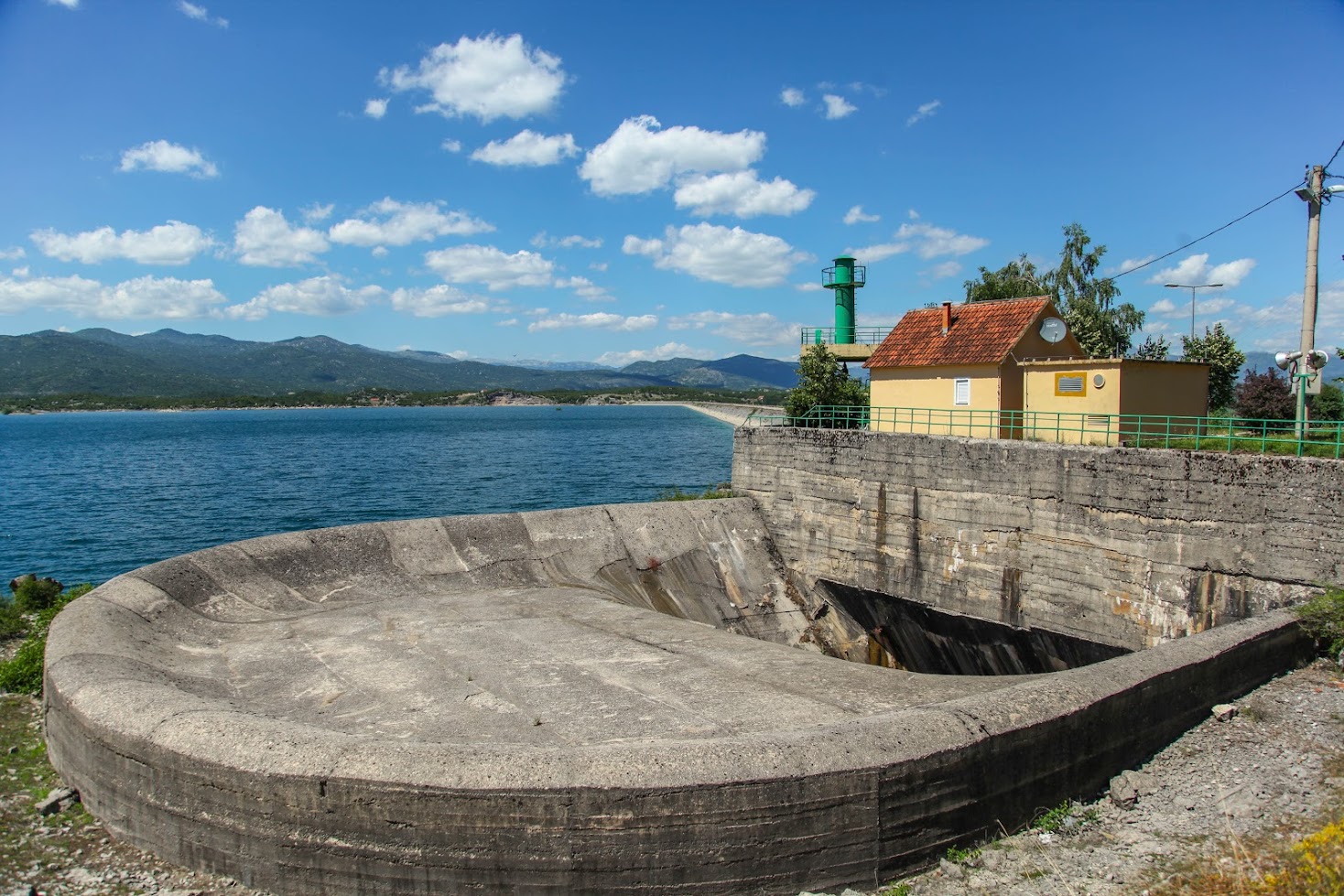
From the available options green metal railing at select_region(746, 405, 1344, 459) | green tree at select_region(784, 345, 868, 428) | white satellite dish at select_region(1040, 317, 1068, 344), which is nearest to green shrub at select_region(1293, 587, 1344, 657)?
green metal railing at select_region(746, 405, 1344, 459)

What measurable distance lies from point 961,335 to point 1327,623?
12521mm

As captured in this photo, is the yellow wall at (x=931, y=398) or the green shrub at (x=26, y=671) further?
the yellow wall at (x=931, y=398)

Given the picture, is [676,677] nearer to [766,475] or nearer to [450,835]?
[450,835]

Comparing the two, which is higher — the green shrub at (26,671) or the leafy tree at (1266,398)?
the leafy tree at (1266,398)

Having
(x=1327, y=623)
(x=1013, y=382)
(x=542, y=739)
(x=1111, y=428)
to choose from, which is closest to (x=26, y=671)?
(x=542, y=739)

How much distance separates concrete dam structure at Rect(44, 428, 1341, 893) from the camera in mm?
5512

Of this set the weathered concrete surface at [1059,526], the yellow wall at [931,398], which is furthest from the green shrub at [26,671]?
the yellow wall at [931,398]

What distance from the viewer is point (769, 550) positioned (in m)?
19.4

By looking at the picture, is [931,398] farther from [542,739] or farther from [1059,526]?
[542,739]

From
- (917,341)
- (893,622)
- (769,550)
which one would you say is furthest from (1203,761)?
(917,341)

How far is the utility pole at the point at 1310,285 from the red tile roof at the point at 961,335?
19.0ft

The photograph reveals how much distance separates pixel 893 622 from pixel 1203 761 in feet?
34.4

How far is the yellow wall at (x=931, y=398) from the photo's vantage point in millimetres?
19109

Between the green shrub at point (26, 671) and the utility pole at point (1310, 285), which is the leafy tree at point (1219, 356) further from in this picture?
the green shrub at point (26, 671)
